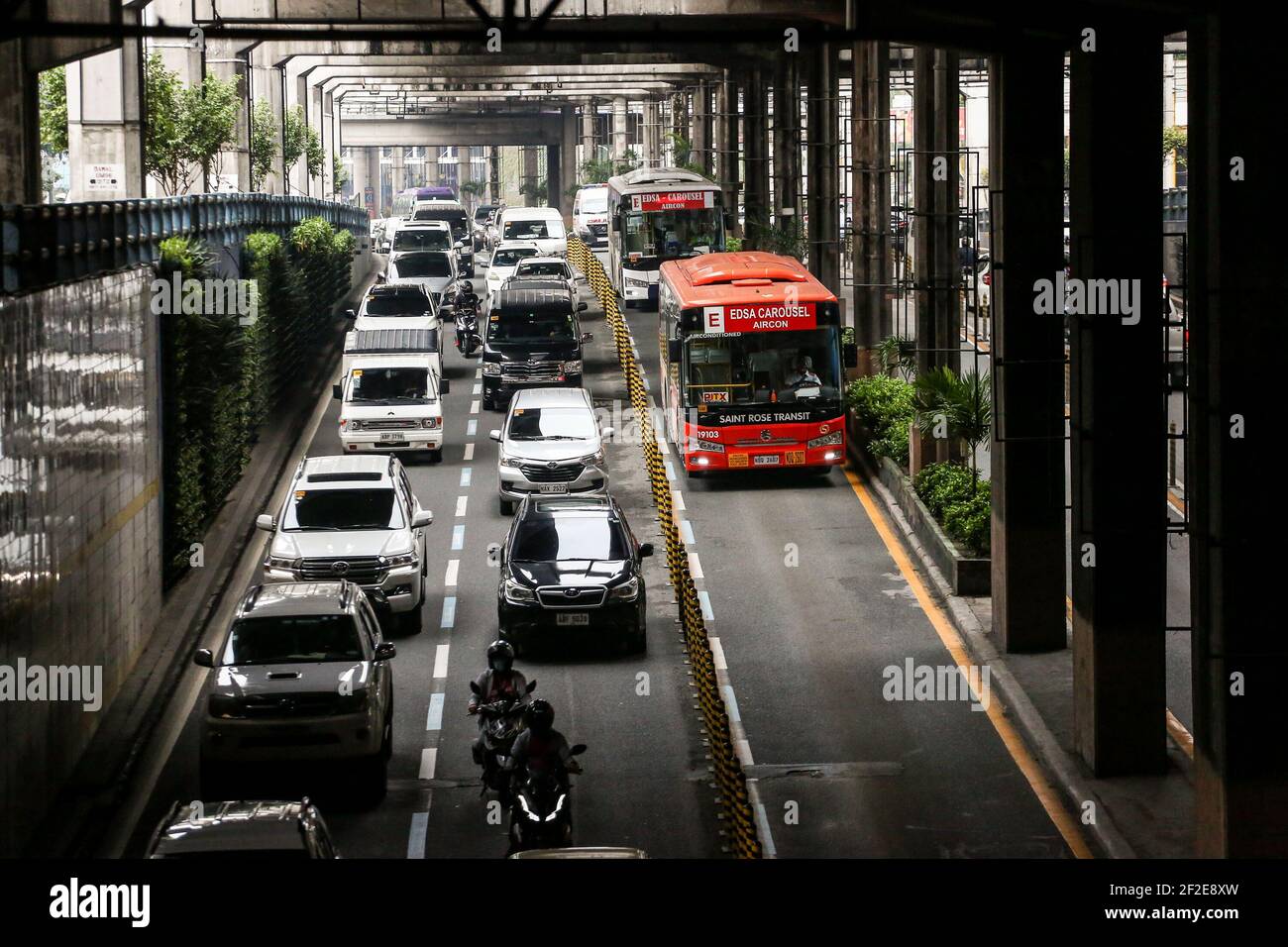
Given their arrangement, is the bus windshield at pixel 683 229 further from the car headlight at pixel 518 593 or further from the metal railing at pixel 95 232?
the car headlight at pixel 518 593

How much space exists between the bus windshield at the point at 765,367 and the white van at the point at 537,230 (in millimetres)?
36499

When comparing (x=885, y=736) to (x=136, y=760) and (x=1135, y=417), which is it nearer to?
(x=1135, y=417)

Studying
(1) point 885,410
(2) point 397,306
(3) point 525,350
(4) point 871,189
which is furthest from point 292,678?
(2) point 397,306

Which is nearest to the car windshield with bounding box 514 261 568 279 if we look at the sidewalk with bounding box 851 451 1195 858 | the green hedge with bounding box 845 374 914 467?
the green hedge with bounding box 845 374 914 467

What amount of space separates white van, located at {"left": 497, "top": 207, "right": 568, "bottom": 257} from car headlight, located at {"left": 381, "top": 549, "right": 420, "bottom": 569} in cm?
4424

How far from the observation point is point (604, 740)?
68.1ft

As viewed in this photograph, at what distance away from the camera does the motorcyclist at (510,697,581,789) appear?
1595 cm

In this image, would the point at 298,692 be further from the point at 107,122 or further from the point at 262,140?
the point at 262,140

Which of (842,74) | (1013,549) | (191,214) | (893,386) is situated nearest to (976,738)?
(1013,549)

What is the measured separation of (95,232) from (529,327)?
63.2 feet

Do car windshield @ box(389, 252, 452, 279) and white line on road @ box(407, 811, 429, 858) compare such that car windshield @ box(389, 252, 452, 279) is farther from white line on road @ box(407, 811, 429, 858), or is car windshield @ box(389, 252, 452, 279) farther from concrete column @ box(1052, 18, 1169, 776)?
white line on road @ box(407, 811, 429, 858)

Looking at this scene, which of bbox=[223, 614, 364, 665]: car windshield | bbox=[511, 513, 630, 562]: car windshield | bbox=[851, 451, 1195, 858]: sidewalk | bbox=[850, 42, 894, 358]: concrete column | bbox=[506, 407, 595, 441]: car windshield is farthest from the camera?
bbox=[850, 42, 894, 358]: concrete column

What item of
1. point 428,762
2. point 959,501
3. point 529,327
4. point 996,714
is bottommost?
point 428,762
